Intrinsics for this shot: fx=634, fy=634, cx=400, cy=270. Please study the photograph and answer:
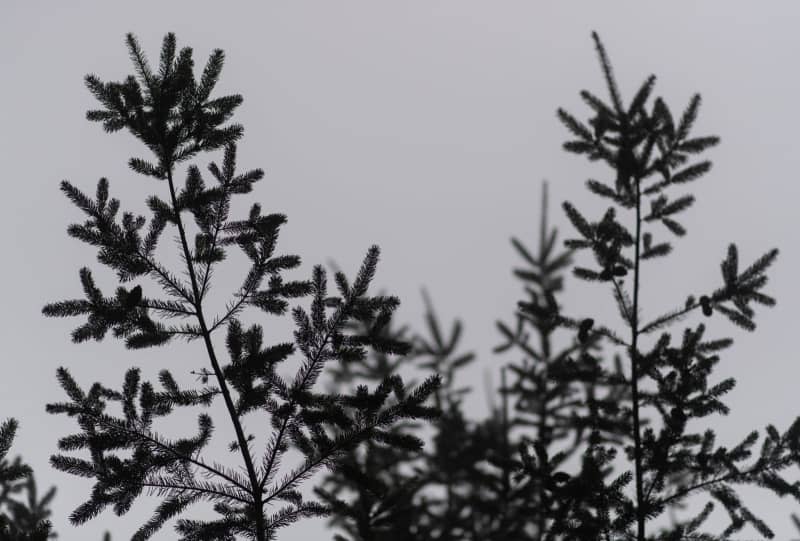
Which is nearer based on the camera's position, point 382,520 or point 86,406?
point 86,406

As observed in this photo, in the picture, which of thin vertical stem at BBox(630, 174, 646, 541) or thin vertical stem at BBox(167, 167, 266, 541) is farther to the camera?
thin vertical stem at BBox(630, 174, 646, 541)

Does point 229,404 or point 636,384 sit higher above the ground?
point 229,404

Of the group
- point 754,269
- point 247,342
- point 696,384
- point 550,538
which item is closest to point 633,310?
point 696,384

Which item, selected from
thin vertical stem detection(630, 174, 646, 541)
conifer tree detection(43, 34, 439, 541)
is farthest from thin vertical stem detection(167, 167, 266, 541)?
thin vertical stem detection(630, 174, 646, 541)

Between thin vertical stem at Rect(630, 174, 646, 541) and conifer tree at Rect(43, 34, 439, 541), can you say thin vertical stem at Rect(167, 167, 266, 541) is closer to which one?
conifer tree at Rect(43, 34, 439, 541)

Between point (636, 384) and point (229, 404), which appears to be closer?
point (229, 404)

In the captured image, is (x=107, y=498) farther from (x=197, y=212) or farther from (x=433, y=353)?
(x=433, y=353)

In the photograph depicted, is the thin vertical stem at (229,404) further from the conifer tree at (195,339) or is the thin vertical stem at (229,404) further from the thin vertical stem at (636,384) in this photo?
the thin vertical stem at (636,384)

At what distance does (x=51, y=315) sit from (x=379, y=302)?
2.16m

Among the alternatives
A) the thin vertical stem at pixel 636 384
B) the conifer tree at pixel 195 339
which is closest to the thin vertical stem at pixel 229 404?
the conifer tree at pixel 195 339

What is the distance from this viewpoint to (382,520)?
4645 millimetres

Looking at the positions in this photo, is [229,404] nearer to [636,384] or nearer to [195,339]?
[195,339]

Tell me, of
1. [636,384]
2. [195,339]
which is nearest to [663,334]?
[636,384]

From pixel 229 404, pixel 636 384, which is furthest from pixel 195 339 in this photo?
pixel 636 384
